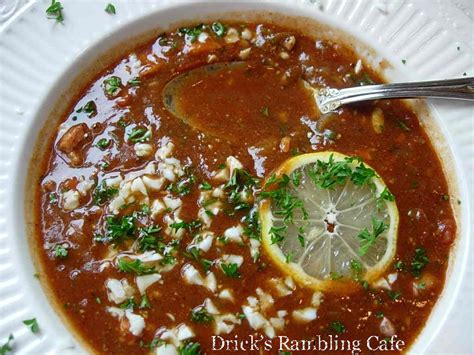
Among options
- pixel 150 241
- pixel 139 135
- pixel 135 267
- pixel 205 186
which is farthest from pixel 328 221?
pixel 139 135

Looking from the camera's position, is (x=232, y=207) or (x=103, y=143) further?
(x=103, y=143)

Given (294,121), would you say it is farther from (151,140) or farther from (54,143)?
(54,143)

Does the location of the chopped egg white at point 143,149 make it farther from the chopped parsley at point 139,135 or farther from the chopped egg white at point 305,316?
the chopped egg white at point 305,316

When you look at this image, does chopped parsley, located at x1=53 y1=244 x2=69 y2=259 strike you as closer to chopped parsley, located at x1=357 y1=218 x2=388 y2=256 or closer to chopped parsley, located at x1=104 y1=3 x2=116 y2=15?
chopped parsley, located at x1=104 y1=3 x2=116 y2=15

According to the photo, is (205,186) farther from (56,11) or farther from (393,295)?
(56,11)

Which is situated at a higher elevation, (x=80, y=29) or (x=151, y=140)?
(x=80, y=29)

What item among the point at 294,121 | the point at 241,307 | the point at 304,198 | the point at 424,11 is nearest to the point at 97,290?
the point at 241,307
